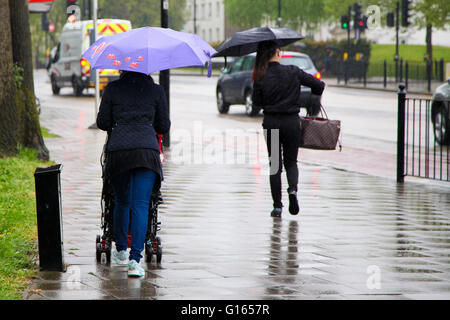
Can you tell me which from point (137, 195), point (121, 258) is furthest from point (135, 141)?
point (121, 258)

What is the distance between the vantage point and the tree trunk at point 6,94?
11.8 metres

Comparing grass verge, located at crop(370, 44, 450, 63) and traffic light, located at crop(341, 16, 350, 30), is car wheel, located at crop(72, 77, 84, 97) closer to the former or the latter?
traffic light, located at crop(341, 16, 350, 30)

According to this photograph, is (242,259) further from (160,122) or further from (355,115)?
(355,115)

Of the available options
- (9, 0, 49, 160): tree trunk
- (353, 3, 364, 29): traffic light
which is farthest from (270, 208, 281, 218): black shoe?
(353, 3, 364, 29): traffic light

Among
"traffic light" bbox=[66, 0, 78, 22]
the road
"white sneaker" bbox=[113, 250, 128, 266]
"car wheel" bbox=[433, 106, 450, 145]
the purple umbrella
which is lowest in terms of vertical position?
the road

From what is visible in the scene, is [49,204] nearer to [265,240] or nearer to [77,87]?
[265,240]

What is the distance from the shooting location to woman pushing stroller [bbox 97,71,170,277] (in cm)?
621

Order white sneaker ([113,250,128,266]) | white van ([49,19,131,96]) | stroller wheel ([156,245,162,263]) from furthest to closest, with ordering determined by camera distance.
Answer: white van ([49,19,131,96]) < stroller wheel ([156,245,162,263]) < white sneaker ([113,250,128,266])

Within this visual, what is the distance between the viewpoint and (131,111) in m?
6.25

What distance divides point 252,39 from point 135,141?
3324 mm

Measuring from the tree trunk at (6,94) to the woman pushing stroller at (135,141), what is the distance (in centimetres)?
586

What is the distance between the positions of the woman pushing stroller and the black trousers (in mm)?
2674
